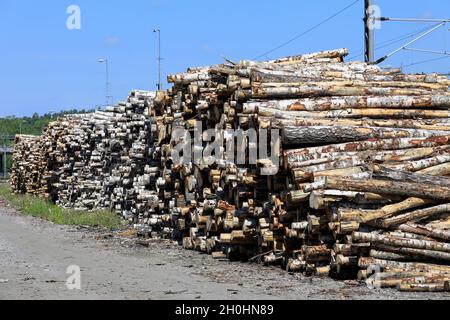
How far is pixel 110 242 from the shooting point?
60.4ft

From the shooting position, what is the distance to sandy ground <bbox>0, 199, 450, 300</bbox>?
10.5 metres

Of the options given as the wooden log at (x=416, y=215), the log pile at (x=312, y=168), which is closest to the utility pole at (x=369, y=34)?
the log pile at (x=312, y=168)

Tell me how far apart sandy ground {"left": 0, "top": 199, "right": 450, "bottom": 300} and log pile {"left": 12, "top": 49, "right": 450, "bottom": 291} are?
0.44 meters

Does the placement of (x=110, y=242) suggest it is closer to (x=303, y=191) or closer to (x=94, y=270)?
(x=94, y=270)

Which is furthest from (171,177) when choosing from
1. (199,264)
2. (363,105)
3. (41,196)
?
(41,196)

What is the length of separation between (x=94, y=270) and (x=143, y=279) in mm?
1487

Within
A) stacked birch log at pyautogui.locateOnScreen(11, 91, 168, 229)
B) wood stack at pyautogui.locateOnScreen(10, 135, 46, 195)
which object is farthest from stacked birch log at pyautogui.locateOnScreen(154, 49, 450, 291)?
wood stack at pyautogui.locateOnScreen(10, 135, 46, 195)

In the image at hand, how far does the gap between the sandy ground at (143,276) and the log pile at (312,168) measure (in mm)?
437

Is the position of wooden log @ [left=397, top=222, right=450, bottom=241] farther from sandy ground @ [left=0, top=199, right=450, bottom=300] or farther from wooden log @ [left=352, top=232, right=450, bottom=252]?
sandy ground @ [left=0, top=199, right=450, bottom=300]
